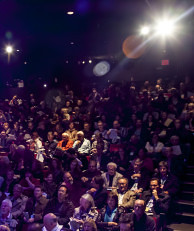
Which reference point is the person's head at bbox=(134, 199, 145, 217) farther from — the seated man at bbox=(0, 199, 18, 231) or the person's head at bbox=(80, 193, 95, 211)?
the seated man at bbox=(0, 199, 18, 231)

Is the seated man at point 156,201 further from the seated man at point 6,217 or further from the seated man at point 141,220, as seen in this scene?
the seated man at point 6,217

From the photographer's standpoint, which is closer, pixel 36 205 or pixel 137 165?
pixel 36 205

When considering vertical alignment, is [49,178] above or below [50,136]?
below

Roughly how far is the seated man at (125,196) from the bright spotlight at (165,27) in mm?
9014

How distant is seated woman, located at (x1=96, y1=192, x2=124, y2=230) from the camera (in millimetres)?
6133

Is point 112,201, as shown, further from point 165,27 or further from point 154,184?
point 165,27

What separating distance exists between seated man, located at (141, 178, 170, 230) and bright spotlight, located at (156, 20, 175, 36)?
355 inches

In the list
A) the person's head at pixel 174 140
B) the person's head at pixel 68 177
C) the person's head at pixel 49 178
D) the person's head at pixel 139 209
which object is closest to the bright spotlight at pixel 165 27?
the person's head at pixel 174 140

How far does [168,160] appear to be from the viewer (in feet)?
25.8

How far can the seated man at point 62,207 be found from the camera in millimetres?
6258

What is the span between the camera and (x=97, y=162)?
28.5 ft

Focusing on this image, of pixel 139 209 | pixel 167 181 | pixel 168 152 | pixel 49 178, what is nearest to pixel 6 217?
pixel 49 178

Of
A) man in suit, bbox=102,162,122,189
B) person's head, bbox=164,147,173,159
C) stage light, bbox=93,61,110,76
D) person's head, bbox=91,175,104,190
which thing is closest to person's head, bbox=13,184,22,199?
person's head, bbox=91,175,104,190

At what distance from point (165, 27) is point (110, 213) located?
1029 centimetres
